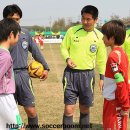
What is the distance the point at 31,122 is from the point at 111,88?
1.96 m

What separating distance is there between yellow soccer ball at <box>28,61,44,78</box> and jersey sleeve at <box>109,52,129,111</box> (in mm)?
1779

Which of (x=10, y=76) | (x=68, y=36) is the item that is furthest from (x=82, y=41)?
(x=10, y=76)

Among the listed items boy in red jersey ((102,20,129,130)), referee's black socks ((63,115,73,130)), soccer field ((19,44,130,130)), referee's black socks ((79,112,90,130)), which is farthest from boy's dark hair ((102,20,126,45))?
soccer field ((19,44,130,130))

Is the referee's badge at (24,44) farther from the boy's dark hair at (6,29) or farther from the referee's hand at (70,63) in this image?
the boy's dark hair at (6,29)

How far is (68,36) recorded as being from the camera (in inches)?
243

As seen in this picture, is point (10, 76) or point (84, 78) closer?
point (10, 76)

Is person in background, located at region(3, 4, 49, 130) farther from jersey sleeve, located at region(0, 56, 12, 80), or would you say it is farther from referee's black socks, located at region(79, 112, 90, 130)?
jersey sleeve, located at region(0, 56, 12, 80)

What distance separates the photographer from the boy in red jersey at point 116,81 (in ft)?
14.6

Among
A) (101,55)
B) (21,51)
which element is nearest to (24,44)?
(21,51)

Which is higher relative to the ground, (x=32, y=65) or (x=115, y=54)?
(x=115, y=54)

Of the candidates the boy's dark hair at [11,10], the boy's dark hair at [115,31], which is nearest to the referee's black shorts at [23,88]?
the boy's dark hair at [11,10]

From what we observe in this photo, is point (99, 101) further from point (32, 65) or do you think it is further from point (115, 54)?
point (115, 54)

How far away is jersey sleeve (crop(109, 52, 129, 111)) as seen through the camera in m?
4.42

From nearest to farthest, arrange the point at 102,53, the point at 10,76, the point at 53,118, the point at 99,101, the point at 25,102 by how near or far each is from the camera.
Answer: the point at 10,76, the point at 25,102, the point at 102,53, the point at 53,118, the point at 99,101
